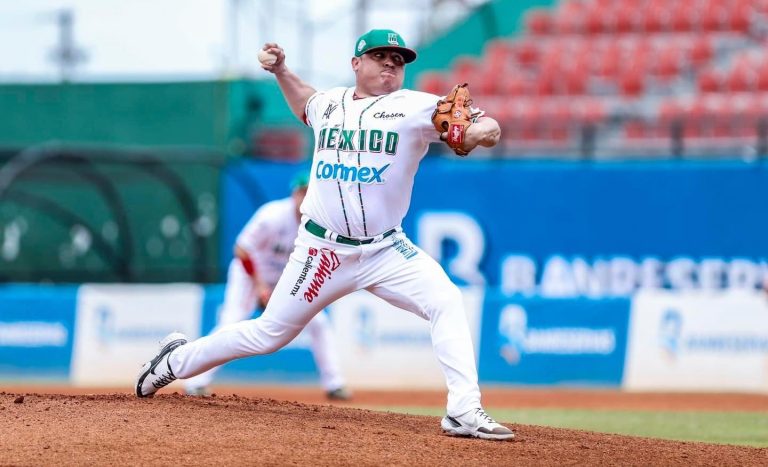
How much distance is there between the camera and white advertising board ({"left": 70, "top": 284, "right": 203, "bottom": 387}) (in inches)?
604

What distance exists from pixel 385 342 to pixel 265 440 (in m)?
8.21

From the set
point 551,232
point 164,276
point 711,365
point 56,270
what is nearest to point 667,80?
point 551,232

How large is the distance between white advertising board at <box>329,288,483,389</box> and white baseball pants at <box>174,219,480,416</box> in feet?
24.1

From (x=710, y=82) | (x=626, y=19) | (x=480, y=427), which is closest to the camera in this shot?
(x=480, y=427)

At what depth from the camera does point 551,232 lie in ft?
56.5

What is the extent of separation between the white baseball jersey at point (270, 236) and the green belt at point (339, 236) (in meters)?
4.34

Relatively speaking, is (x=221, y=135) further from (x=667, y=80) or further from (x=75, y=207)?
(x=667, y=80)

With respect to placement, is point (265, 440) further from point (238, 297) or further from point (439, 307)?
point (238, 297)

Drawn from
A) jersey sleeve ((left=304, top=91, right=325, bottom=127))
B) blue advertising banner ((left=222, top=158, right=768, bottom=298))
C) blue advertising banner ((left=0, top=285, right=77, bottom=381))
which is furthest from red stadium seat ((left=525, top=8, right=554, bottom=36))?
jersey sleeve ((left=304, top=91, right=325, bottom=127))

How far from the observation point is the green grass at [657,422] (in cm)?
941

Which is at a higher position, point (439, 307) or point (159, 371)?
point (439, 307)

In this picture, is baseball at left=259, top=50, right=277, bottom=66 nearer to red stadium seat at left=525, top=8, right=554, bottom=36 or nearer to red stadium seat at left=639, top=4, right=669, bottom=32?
red stadium seat at left=639, top=4, right=669, bottom=32

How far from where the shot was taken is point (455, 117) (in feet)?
22.2

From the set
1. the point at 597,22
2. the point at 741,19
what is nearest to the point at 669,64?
the point at 741,19
